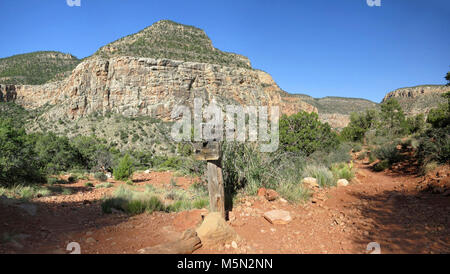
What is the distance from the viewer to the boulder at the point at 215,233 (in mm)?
3609

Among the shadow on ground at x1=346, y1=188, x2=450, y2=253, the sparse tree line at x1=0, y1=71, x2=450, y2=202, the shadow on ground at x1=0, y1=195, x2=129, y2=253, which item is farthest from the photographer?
the sparse tree line at x1=0, y1=71, x2=450, y2=202

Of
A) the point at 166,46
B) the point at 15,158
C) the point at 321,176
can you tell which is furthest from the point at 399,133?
the point at 166,46

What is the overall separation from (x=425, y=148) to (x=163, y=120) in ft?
126

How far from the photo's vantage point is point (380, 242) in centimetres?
364

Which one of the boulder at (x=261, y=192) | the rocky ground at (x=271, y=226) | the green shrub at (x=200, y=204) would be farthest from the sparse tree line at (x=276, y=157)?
the rocky ground at (x=271, y=226)

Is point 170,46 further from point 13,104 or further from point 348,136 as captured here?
point 348,136

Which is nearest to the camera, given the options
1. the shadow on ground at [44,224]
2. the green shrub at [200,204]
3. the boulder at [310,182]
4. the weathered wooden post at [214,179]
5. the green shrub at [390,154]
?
the shadow on ground at [44,224]

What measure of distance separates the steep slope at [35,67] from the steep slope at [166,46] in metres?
16.5

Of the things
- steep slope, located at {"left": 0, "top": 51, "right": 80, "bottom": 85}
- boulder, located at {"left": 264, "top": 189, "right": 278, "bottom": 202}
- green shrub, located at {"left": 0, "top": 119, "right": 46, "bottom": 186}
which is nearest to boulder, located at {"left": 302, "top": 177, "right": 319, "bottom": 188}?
boulder, located at {"left": 264, "top": 189, "right": 278, "bottom": 202}

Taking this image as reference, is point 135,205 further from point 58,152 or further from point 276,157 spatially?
point 58,152

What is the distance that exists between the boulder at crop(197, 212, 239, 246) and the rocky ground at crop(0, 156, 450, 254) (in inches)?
3.3

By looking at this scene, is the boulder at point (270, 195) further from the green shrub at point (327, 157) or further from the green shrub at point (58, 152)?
the green shrub at point (58, 152)

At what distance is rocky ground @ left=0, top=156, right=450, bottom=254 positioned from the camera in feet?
11.4

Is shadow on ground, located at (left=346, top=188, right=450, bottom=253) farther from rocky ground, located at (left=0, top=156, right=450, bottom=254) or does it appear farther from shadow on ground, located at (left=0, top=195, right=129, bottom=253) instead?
shadow on ground, located at (left=0, top=195, right=129, bottom=253)
